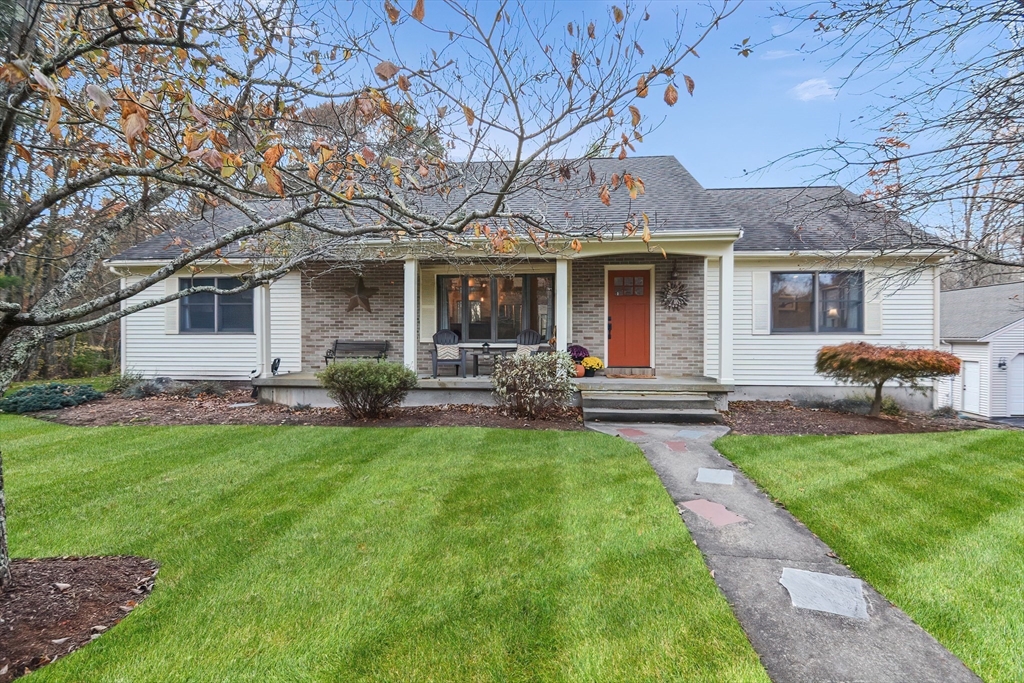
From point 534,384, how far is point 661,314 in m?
4.30

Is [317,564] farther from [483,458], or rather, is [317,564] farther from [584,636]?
[483,458]

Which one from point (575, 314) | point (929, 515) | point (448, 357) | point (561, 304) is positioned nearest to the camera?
point (929, 515)

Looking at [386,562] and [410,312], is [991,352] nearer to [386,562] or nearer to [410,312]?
[410,312]

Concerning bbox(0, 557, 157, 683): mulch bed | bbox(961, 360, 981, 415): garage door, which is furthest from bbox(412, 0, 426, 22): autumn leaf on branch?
bbox(961, 360, 981, 415): garage door

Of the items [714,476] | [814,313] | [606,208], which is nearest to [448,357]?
[606,208]

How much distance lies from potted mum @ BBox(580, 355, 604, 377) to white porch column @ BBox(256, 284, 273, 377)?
6866mm

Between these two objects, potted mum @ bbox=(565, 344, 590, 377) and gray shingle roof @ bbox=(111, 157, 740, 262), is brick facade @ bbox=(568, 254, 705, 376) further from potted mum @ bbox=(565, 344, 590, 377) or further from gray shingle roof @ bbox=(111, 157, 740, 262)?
gray shingle roof @ bbox=(111, 157, 740, 262)

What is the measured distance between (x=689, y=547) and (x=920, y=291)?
9.54 metres

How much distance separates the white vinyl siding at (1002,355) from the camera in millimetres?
14883

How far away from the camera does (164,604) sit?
96.1 inches

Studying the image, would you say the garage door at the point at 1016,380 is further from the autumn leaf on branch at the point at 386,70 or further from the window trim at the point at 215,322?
the window trim at the point at 215,322

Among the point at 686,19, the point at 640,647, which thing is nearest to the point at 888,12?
the point at 686,19

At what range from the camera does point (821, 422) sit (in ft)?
23.1

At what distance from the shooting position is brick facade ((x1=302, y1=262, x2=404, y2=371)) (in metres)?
10.3
